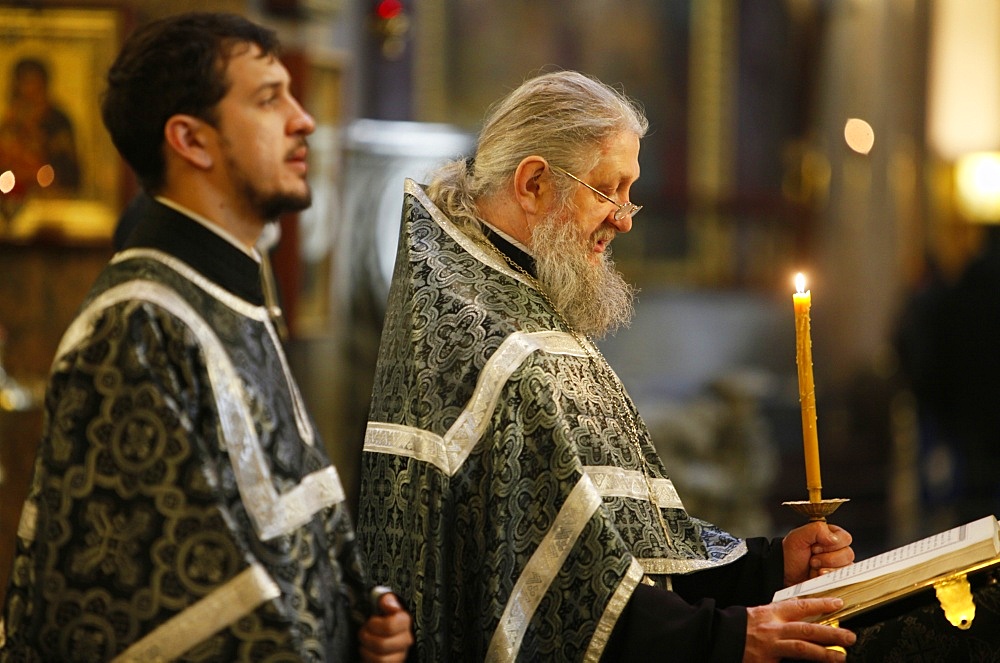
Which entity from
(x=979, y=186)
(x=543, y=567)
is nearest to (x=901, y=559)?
(x=543, y=567)

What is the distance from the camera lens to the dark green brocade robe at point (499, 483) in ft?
8.65

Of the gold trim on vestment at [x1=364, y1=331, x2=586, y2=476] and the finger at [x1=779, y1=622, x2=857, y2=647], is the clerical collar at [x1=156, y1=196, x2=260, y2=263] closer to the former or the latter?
the gold trim on vestment at [x1=364, y1=331, x2=586, y2=476]

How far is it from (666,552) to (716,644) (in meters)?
0.30

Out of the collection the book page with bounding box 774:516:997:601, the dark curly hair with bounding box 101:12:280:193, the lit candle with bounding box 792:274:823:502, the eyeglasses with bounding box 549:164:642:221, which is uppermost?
the dark curly hair with bounding box 101:12:280:193

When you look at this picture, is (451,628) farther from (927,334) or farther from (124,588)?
(927,334)

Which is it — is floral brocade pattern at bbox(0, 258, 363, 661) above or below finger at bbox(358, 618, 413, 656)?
above

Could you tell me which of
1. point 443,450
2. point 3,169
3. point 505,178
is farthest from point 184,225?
point 3,169

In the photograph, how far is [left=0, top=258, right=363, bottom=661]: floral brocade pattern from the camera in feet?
6.40

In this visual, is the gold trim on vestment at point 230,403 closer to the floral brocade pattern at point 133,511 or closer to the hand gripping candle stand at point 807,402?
the floral brocade pattern at point 133,511

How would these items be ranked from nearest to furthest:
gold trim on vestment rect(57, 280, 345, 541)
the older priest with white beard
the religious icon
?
1. gold trim on vestment rect(57, 280, 345, 541)
2. the older priest with white beard
3. the religious icon

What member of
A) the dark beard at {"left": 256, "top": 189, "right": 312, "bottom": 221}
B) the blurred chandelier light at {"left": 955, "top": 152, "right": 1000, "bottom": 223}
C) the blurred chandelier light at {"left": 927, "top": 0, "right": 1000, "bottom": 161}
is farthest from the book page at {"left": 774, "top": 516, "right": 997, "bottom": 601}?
the blurred chandelier light at {"left": 927, "top": 0, "right": 1000, "bottom": 161}

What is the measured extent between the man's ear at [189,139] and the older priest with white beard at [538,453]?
0.83 metres

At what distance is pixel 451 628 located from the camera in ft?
8.90

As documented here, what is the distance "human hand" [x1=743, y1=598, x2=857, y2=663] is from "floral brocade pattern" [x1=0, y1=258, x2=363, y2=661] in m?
0.95
